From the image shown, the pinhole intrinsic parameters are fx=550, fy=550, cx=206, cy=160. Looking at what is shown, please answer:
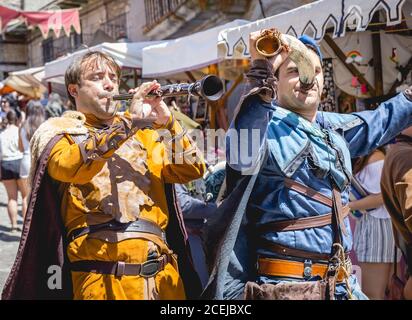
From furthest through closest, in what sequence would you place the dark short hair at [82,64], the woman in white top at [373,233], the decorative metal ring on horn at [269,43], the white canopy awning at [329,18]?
the white canopy awning at [329,18], the woman in white top at [373,233], the dark short hair at [82,64], the decorative metal ring on horn at [269,43]

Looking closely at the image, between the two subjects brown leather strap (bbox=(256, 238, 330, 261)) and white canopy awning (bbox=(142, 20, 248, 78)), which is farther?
white canopy awning (bbox=(142, 20, 248, 78))

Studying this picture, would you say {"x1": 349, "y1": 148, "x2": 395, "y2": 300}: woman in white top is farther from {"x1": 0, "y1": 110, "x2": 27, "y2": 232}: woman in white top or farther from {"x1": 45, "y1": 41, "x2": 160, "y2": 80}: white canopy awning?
{"x1": 45, "y1": 41, "x2": 160, "y2": 80}: white canopy awning

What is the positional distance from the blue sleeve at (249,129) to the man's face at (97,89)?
0.75 m

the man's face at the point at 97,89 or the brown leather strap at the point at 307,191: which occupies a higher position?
the man's face at the point at 97,89

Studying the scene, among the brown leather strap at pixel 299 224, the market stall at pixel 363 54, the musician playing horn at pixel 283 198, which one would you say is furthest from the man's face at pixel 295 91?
the market stall at pixel 363 54

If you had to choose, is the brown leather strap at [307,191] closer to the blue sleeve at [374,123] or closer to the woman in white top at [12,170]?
the blue sleeve at [374,123]

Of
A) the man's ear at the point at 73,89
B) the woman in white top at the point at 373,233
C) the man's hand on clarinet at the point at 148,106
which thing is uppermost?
the man's ear at the point at 73,89

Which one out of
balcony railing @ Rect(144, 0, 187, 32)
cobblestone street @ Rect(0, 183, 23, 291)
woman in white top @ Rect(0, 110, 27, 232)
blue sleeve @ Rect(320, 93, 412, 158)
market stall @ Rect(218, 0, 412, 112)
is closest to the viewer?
blue sleeve @ Rect(320, 93, 412, 158)

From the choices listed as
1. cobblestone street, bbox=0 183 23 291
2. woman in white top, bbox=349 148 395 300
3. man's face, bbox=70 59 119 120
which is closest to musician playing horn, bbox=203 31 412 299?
man's face, bbox=70 59 119 120

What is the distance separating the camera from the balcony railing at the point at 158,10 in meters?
14.3

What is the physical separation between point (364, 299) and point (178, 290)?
794mm

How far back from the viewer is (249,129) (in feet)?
6.23

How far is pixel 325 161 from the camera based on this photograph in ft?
6.79

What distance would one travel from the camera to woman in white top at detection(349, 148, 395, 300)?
153 inches
